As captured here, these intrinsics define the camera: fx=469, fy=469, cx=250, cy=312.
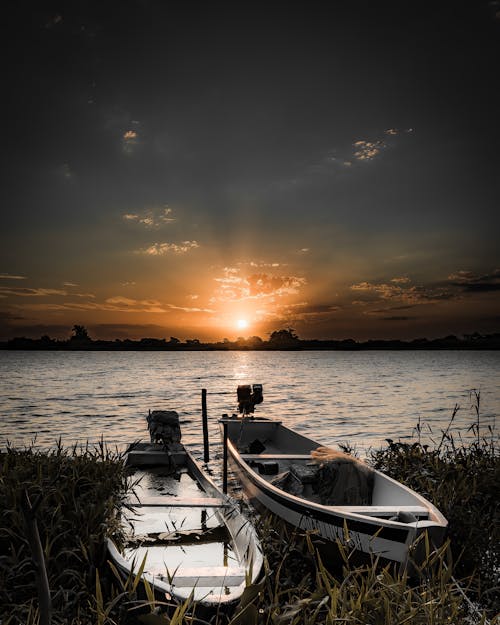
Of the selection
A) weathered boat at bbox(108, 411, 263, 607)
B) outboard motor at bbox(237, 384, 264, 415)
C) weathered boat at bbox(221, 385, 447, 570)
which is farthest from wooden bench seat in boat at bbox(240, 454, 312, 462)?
outboard motor at bbox(237, 384, 264, 415)

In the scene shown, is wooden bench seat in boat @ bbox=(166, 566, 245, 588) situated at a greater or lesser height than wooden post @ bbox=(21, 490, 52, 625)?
lesser

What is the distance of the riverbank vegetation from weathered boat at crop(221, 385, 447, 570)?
0.30 metres

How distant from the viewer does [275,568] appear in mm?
7055

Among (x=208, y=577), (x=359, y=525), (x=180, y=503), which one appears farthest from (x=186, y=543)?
(x=359, y=525)

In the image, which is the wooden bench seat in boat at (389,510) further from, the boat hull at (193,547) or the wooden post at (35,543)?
the wooden post at (35,543)

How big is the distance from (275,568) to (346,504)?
7.26 feet

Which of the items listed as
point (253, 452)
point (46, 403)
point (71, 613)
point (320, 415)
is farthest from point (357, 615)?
point (46, 403)

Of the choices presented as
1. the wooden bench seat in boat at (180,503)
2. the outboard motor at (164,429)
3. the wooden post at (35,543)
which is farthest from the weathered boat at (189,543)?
the wooden post at (35,543)

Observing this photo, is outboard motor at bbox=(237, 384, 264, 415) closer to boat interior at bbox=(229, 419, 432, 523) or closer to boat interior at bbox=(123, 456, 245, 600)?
boat interior at bbox=(229, 419, 432, 523)

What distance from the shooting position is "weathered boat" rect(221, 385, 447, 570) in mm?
6551

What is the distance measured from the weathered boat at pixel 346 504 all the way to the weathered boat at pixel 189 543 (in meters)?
0.98

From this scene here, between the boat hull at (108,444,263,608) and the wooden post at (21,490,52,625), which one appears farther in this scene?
the boat hull at (108,444,263,608)

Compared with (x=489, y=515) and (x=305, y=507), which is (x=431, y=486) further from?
(x=305, y=507)

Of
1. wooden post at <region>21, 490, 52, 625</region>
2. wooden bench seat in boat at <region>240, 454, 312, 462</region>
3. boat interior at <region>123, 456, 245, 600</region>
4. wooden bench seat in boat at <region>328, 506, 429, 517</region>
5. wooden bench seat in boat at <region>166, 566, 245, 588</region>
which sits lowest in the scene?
boat interior at <region>123, 456, 245, 600</region>
